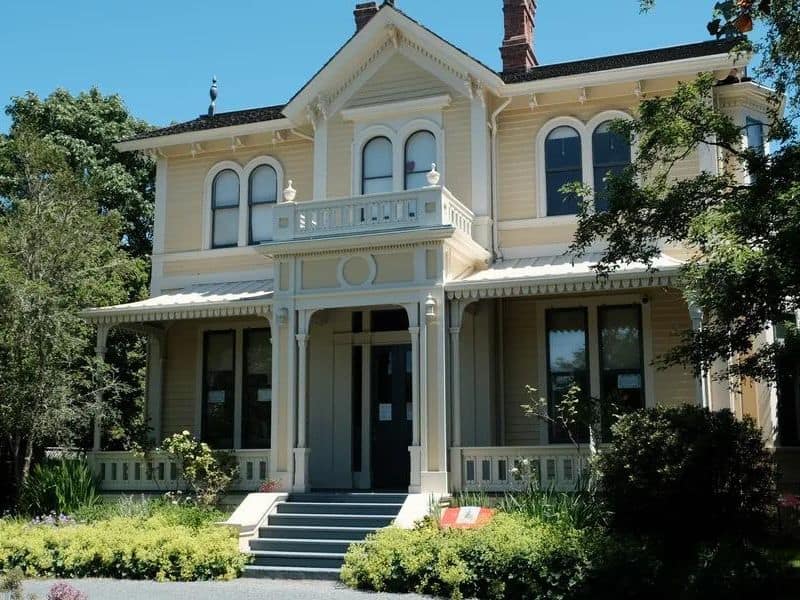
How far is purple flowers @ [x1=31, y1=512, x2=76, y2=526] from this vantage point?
16344 mm

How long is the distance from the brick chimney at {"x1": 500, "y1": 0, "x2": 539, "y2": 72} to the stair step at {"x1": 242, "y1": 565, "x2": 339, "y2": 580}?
463 inches

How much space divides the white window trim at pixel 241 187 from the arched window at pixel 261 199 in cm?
8

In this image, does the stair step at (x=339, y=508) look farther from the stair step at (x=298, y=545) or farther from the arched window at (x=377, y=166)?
the arched window at (x=377, y=166)

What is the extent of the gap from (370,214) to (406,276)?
1306 mm

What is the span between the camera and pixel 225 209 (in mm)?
21266

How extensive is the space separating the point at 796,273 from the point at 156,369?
47.0ft

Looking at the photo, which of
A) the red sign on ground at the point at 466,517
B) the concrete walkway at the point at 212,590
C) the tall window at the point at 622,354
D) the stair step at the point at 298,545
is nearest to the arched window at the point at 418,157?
the tall window at the point at 622,354

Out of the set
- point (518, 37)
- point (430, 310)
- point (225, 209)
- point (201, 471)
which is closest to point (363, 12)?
point (518, 37)

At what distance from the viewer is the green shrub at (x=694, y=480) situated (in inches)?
493

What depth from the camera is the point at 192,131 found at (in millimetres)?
21188

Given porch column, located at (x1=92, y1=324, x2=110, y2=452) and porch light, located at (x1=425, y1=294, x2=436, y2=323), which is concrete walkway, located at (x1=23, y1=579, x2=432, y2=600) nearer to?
porch light, located at (x1=425, y1=294, x2=436, y2=323)

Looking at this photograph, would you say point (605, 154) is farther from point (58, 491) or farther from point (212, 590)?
point (58, 491)

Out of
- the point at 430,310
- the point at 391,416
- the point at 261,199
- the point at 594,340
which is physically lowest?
the point at 391,416

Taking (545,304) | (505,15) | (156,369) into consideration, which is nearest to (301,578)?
(545,304)
